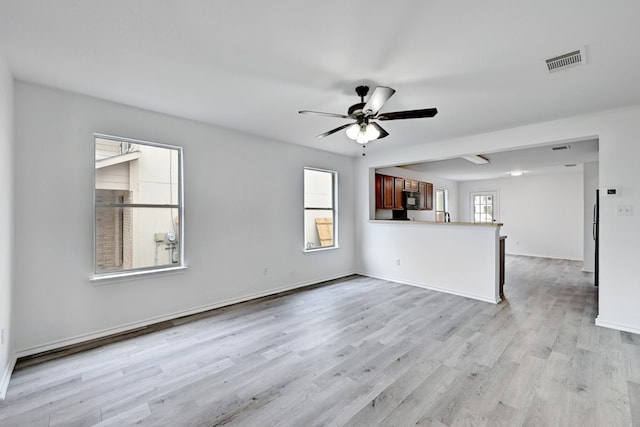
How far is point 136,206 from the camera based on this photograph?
10.9 feet

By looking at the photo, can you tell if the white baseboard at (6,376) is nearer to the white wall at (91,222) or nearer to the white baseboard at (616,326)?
the white wall at (91,222)

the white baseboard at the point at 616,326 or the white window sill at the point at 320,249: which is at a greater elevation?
the white window sill at the point at 320,249

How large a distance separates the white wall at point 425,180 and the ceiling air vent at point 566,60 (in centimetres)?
382

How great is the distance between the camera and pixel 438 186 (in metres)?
9.20

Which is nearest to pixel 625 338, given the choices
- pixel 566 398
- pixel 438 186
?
pixel 566 398

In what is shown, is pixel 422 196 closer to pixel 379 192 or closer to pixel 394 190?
pixel 394 190

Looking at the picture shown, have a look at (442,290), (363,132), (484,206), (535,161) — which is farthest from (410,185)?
(363,132)

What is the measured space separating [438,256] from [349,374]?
3133mm

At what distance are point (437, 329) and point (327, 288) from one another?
2059 millimetres

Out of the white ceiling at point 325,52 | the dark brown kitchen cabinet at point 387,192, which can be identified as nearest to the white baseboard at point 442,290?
the dark brown kitchen cabinet at point 387,192

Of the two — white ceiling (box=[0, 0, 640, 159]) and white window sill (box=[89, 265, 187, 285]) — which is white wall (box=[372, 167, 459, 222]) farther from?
white window sill (box=[89, 265, 187, 285])

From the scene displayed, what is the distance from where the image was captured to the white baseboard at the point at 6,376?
6.83 ft

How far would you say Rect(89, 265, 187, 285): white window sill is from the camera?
301 cm

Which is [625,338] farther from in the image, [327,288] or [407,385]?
[327,288]
